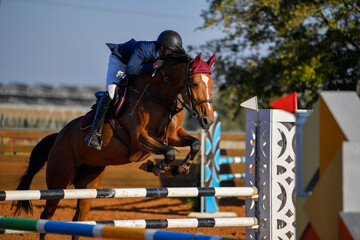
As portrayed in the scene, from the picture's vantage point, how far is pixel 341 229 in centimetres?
173

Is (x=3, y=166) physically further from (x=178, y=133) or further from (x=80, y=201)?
(x=178, y=133)

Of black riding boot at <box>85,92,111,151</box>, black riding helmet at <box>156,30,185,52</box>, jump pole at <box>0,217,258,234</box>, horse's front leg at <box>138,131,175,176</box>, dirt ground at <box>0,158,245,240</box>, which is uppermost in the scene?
black riding helmet at <box>156,30,185,52</box>

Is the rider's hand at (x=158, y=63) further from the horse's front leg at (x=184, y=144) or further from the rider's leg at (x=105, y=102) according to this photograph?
the horse's front leg at (x=184, y=144)

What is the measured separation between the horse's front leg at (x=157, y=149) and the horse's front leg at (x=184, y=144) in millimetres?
109

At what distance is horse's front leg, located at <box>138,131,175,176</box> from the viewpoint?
4426 millimetres

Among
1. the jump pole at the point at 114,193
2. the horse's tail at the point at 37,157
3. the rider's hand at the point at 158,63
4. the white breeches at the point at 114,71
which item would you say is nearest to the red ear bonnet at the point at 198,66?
the rider's hand at the point at 158,63

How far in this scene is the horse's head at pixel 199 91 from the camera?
430 centimetres

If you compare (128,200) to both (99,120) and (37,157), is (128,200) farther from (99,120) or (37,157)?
(99,120)

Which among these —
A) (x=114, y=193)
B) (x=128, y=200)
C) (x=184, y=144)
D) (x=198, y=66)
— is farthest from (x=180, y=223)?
(x=128, y=200)

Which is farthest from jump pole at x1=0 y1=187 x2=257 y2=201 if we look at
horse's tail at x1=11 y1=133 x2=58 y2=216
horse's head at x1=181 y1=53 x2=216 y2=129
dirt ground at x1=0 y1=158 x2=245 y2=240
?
dirt ground at x1=0 y1=158 x2=245 y2=240

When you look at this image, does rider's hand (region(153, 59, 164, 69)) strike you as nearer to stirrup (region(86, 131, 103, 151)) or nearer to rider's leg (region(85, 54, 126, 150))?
rider's leg (region(85, 54, 126, 150))

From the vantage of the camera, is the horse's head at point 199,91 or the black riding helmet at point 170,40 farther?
the black riding helmet at point 170,40

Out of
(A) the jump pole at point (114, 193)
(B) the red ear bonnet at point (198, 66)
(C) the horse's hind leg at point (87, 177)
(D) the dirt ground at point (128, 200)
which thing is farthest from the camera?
(D) the dirt ground at point (128, 200)

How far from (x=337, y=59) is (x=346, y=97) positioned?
9.07m
